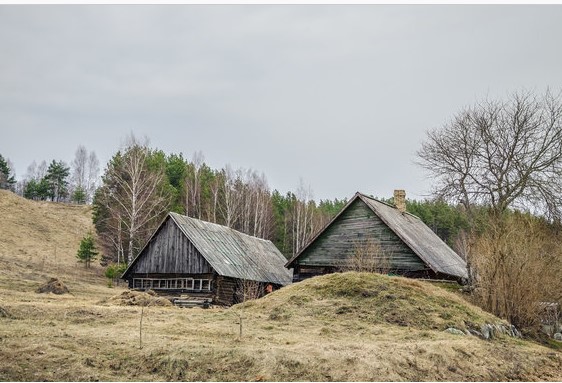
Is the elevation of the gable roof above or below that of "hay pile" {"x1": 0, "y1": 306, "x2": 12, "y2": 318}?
above

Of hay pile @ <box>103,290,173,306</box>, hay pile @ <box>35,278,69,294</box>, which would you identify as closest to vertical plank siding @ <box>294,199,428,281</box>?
hay pile @ <box>103,290,173,306</box>

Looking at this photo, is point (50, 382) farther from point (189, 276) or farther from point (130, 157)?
point (130, 157)

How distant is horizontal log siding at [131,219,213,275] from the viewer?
31.4 meters

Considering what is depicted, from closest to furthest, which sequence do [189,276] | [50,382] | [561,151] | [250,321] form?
1. [50,382]
2. [250,321]
3. [561,151]
4. [189,276]

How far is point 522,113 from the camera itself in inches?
1101

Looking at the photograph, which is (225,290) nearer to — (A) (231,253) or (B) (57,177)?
(A) (231,253)

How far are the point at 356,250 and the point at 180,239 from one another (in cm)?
1062

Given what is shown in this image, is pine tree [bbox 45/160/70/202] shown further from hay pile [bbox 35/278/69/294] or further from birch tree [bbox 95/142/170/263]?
hay pile [bbox 35/278/69/294]

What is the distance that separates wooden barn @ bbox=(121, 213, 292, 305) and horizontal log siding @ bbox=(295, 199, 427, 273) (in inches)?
175

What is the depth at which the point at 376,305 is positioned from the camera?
60.7 feet

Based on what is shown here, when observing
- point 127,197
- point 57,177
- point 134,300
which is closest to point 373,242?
point 134,300

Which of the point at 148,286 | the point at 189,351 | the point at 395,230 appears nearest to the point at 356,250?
the point at 395,230

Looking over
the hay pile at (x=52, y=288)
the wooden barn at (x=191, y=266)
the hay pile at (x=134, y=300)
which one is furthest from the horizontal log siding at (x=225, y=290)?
the hay pile at (x=52, y=288)

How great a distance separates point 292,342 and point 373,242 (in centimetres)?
1509
